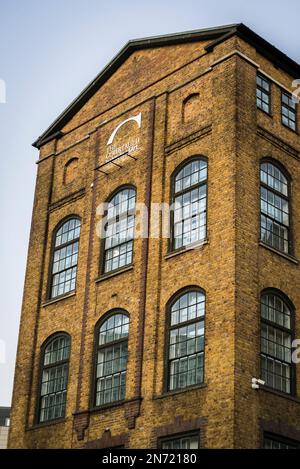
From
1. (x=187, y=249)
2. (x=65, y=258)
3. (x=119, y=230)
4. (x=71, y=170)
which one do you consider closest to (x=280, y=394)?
(x=187, y=249)

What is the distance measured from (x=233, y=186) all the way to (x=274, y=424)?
6.52 meters

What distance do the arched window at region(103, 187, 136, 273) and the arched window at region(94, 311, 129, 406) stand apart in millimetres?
1883

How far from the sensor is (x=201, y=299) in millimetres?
23062

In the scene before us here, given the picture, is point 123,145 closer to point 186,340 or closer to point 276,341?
point 186,340

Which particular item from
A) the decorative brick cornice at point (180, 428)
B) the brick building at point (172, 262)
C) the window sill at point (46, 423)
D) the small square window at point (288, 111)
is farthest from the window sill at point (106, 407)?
the small square window at point (288, 111)

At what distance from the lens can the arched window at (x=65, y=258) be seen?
28.1 m

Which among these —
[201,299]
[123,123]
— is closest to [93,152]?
[123,123]

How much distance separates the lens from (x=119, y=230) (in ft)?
88.4

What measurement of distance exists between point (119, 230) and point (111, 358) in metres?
4.25

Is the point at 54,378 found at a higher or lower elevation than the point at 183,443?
higher

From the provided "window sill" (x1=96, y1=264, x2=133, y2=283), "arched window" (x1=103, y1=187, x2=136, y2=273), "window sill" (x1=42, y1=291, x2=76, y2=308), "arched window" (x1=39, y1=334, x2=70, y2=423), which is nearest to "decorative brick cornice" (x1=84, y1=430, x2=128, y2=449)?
"arched window" (x1=39, y1=334, x2=70, y2=423)

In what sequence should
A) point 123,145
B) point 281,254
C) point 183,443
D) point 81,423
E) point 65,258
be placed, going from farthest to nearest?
point 65,258 < point 123,145 < point 81,423 < point 281,254 < point 183,443

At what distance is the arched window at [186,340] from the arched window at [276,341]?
166cm

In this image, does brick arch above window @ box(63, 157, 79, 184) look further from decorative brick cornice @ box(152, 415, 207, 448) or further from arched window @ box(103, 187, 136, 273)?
decorative brick cornice @ box(152, 415, 207, 448)
